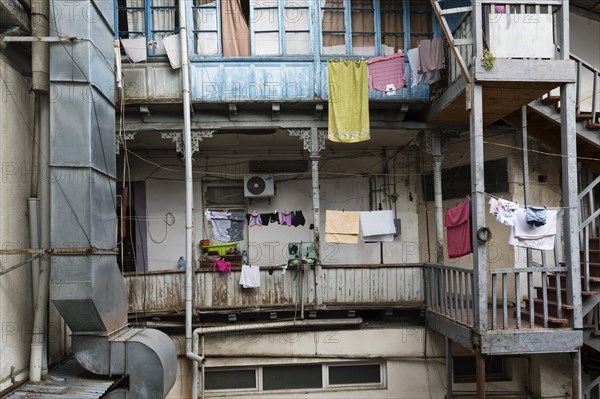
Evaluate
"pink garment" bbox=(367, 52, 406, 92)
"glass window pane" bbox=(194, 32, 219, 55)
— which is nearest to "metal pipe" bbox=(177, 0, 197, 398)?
"glass window pane" bbox=(194, 32, 219, 55)

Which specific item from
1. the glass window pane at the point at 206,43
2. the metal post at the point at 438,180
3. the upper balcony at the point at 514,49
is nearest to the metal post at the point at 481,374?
the metal post at the point at 438,180

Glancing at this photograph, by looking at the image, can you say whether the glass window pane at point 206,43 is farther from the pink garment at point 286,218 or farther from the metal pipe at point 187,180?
the pink garment at point 286,218

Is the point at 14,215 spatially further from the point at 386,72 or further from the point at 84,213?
the point at 386,72

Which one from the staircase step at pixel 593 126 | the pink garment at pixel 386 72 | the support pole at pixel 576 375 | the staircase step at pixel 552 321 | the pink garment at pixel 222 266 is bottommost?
the support pole at pixel 576 375

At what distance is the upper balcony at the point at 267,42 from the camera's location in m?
11.3

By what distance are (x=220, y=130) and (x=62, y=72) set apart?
473cm

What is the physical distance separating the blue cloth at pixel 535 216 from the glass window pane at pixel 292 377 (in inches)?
234

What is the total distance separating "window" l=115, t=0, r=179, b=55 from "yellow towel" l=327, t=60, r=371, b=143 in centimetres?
379

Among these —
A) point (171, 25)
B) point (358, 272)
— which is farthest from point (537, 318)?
point (171, 25)

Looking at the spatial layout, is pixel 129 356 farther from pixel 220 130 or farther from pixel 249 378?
pixel 220 130

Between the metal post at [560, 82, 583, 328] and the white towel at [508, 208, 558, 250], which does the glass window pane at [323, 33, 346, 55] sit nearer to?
the metal post at [560, 82, 583, 328]

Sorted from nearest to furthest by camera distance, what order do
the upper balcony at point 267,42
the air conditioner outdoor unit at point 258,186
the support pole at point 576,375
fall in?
the support pole at point 576,375 < the upper balcony at point 267,42 < the air conditioner outdoor unit at point 258,186

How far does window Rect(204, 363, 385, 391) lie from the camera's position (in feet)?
39.4

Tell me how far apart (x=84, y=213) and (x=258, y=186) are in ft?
22.5
